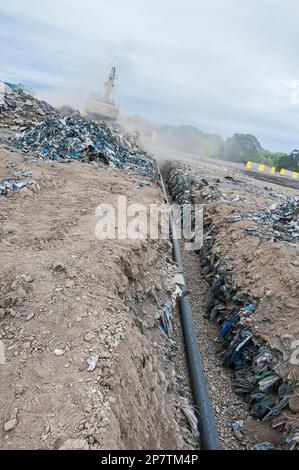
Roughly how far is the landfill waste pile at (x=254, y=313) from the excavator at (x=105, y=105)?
1086 inches

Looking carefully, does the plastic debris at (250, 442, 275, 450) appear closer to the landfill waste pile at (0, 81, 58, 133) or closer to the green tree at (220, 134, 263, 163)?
the landfill waste pile at (0, 81, 58, 133)

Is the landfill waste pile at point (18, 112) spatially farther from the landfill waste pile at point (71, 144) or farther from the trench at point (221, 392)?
the trench at point (221, 392)

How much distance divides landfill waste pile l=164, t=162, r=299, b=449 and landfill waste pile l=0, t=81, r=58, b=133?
13320mm

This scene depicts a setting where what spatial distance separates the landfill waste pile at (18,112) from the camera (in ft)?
65.9

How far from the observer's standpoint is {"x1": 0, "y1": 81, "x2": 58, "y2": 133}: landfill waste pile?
791 inches

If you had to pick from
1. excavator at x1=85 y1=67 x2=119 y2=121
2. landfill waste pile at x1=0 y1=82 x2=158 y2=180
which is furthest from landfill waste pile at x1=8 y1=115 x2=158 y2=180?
excavator at x1=85 y1=67 x2=119 y2=121

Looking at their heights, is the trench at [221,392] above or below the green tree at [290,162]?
below

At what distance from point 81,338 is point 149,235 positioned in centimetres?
432

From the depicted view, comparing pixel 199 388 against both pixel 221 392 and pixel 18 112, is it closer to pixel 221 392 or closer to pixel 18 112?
pixel 221 392

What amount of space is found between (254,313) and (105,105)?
33.6m

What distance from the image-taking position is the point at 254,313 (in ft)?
21.0

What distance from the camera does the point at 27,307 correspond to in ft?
14.6

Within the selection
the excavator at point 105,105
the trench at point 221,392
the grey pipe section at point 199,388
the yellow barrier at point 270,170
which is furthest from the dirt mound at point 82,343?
the yellow barrier at point 270,170
